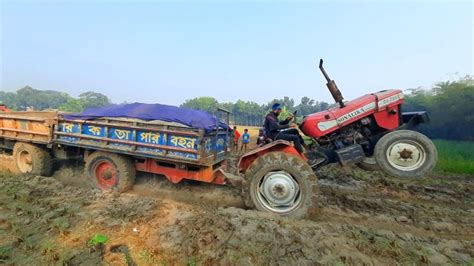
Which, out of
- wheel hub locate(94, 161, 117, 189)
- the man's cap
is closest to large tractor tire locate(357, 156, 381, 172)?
the man's cap

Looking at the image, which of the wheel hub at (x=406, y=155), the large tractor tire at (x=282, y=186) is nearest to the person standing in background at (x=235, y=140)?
the large tractor tire at (x=282, y=186)

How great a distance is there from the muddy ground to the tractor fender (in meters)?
0.86

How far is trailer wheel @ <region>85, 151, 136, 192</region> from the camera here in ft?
16.6

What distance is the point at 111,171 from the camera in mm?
5219

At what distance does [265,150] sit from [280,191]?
79 cm

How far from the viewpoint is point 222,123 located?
5.66m

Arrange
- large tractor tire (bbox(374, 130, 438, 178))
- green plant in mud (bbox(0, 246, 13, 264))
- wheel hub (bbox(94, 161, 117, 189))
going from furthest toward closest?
wheel hub (bbox(94, 161, 117, 189)), large tractor tire (bbox(374, 130, 438, 178)), green plant in mud (bbox(0, 246, 13, 264))

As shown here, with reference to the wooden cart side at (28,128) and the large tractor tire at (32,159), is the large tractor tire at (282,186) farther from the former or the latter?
the large tractor tire at (32,159)

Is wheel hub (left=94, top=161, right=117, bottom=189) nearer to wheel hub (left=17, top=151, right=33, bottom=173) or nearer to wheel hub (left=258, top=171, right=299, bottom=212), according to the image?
wheel hub (left=17, top=151, right=33, bottom=173)

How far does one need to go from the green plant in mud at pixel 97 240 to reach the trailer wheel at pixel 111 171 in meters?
2.06

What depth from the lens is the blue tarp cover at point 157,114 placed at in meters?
4.73

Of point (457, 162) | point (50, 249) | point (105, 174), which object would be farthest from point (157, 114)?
point (457, 162)

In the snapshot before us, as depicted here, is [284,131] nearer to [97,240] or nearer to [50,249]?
[97,240]

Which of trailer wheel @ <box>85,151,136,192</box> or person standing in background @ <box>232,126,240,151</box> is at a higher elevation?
person standing in background @ <box>232,126,240,151</box>
